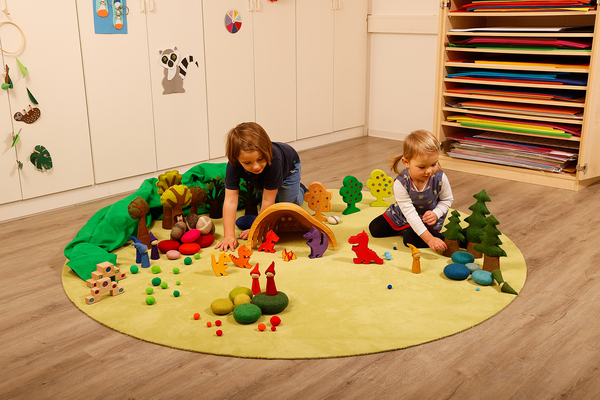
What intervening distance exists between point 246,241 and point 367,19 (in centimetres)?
286

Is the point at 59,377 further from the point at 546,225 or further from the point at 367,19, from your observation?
the point at 367,19

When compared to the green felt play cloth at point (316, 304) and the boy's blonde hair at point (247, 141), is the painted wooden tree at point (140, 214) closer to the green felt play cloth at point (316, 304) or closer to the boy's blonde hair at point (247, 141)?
the green felt play cloth at point (316, 304)

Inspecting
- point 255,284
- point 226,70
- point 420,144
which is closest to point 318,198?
point 420,144

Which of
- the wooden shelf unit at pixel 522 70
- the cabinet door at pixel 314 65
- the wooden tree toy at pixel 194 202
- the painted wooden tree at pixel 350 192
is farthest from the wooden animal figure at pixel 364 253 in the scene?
the cabinet door at pixel 314 65

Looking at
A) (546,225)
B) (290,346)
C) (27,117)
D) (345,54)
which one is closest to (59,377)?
(290,346)

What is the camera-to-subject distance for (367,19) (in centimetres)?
470

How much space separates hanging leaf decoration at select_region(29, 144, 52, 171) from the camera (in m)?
2.88

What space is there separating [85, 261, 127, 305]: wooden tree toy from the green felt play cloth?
0.02 meters

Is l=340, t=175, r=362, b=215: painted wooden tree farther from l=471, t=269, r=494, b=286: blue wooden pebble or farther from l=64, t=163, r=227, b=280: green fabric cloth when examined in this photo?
l=471, t=269, r=494, b=286: blue wooden pebble

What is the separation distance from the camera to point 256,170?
233 centimetres

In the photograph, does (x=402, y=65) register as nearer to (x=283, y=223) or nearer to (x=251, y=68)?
(x=251, y=68)

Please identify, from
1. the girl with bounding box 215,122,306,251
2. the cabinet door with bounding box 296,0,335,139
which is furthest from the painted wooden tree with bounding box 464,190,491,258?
Answer: the cabinet door with bounding box 296,0,335,139

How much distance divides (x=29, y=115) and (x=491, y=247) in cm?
226

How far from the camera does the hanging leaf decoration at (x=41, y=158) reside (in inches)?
114
